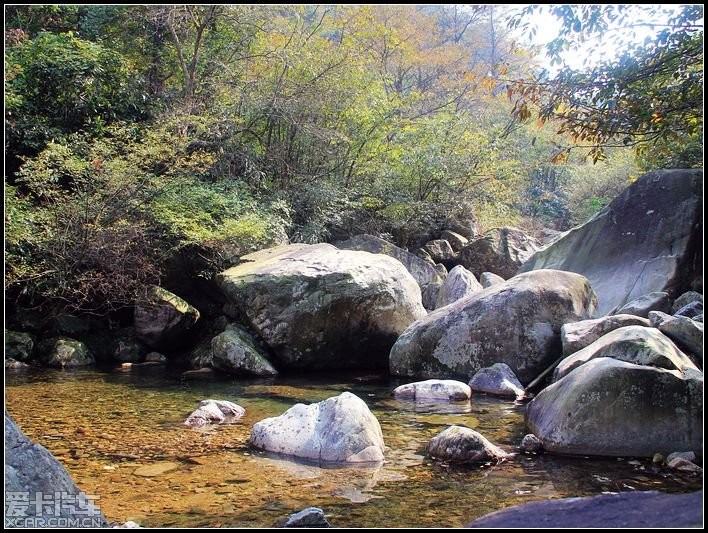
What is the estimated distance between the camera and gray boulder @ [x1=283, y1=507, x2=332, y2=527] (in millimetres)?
3888

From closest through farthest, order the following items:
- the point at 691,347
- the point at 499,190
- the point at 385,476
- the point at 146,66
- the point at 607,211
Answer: the point at 385,476 → the point at 691,347 → the point at 607,211 → the point at 146,66 → the point at 499,190

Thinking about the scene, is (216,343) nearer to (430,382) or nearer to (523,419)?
(430,382)

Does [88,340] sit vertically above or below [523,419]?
above

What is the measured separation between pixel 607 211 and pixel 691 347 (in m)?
5.50

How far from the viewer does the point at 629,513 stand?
2287 mm

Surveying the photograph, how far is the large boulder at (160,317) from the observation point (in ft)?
39.5

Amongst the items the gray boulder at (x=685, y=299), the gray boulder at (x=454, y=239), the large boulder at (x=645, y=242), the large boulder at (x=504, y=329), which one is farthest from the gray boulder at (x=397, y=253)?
the gray boulder at (x=685, y=299)

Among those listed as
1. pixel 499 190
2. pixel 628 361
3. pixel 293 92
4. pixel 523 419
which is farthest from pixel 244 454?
pixel 499 190

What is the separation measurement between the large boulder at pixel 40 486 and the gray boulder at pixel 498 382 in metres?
6.27

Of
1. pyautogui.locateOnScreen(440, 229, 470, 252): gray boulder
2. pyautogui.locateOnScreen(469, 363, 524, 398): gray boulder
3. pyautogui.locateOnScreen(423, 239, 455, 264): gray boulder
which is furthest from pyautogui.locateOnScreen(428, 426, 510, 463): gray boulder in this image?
pyautogui.locateOnScreen(440, 229, 470, 252): gray boulder

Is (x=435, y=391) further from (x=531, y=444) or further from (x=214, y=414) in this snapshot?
(x=214, y=414)

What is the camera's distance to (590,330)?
317 inches

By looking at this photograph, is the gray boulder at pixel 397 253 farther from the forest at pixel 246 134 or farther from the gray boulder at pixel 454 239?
the gray boulder at pixel 454 239

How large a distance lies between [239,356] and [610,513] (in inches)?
342
